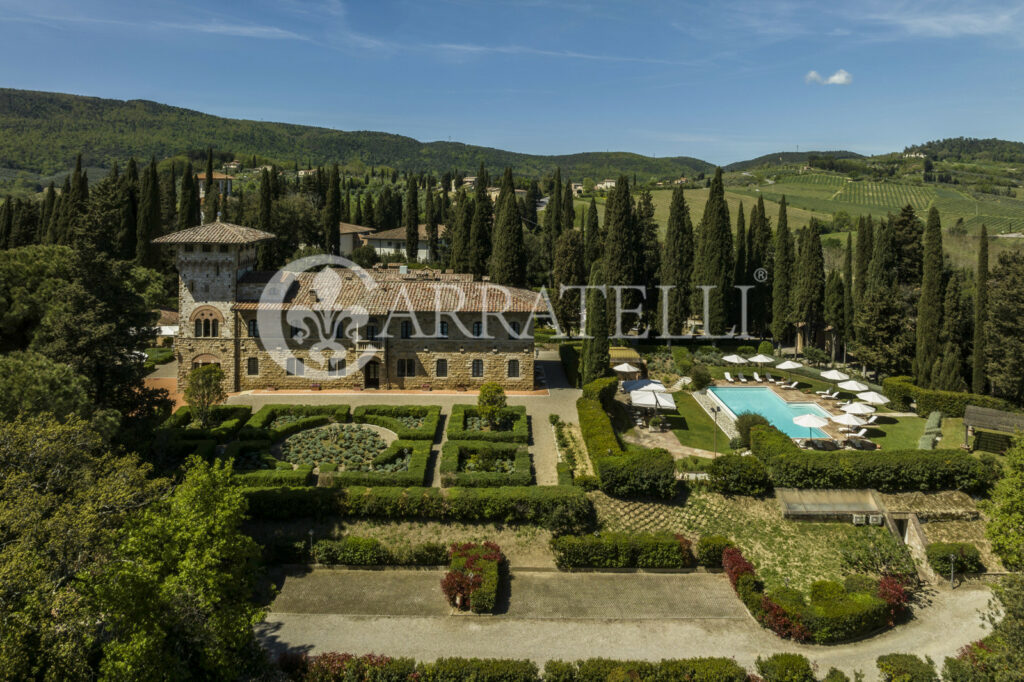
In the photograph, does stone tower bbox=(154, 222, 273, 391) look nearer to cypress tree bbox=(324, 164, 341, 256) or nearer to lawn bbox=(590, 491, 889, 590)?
lawn bbox=(590, 491, 889, 590)

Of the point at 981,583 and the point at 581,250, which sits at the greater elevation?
the point at 581,250

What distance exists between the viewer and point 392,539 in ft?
79.4

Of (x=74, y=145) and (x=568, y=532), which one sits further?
(x=74, y=145)

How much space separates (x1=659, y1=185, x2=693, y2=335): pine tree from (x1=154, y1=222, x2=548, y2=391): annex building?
1570cm

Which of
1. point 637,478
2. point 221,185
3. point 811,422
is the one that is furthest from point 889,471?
point 221,185

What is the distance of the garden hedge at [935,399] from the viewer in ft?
109

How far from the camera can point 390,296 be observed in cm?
3656

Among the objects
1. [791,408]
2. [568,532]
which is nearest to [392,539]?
[568,532]

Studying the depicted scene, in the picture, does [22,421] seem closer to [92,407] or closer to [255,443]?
[92,407]

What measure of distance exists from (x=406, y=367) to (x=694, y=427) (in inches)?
623

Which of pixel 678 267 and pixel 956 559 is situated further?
pixel 678 267

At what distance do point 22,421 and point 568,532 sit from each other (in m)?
17.7

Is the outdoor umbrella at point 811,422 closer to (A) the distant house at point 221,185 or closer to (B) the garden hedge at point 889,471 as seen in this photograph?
(B) the garden hedge at point 889,471

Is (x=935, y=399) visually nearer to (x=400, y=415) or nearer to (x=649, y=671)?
(x=649, y=671)
